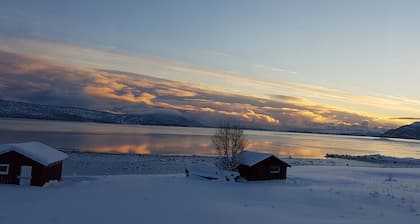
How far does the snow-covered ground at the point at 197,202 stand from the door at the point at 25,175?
60.6 inches

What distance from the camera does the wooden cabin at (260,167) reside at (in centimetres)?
3769

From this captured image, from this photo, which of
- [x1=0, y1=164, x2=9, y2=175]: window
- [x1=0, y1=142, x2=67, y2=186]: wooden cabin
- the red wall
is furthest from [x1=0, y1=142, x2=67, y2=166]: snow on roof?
[x1=0, y1=164, x2=9, y2=175]: window

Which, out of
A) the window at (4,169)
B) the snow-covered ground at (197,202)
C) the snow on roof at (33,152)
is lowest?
the snow-covered ground at (197,202)

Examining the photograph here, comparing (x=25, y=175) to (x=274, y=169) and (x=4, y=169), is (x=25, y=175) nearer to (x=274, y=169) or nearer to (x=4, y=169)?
(x=4, y=169)

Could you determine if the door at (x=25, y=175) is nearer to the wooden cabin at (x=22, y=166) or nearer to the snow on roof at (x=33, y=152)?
the wooden cabin at (x=22, y=166)

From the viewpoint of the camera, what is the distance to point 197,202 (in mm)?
24188

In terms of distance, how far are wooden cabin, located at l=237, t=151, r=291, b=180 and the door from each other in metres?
18.3

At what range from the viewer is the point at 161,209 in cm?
2170

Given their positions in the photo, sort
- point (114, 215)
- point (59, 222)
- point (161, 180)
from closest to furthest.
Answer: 1. point (59, 222)
2. point (114, 215)
3. point (161, 180)

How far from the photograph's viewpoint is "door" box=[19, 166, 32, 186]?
1171 inches

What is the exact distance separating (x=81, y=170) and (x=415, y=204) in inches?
1282

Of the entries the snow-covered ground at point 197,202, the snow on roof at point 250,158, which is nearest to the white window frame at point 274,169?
the snow on roof at point 250,158

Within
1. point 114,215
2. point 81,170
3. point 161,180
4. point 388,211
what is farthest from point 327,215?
point 81,170

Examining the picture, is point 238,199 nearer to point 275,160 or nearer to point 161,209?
point 161,209
